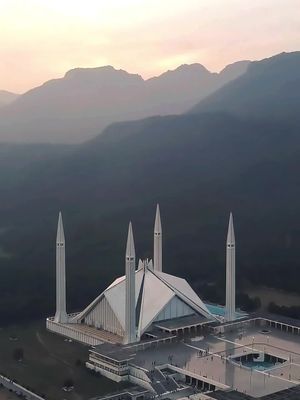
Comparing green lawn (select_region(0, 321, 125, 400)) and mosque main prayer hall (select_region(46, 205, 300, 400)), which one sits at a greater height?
mosque main prayer hall (select_region(46, 205, 300, 400))

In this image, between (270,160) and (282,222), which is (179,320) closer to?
(282,222)

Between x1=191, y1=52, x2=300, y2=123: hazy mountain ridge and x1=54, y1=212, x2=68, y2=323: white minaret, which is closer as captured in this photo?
x1=54, y1=212, x2=68, y2=323: white minaret

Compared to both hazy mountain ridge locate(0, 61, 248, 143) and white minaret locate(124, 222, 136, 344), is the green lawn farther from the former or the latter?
hazy mountain ridge locate(0, 61, 248, 143)

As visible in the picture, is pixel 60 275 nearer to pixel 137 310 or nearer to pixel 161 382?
pixel 137 310

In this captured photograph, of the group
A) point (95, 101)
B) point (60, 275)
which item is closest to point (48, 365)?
point (60, 275)

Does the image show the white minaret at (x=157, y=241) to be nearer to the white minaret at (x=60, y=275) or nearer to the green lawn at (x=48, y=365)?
the white minaret at (x=60, y=275)

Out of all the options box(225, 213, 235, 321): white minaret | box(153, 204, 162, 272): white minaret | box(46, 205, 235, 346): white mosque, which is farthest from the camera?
box(153, 204, 162, 272): white minaret

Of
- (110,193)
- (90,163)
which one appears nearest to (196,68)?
(90,163)

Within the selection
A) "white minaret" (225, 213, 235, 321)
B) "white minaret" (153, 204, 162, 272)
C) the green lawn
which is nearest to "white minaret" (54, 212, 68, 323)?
the green lawn
